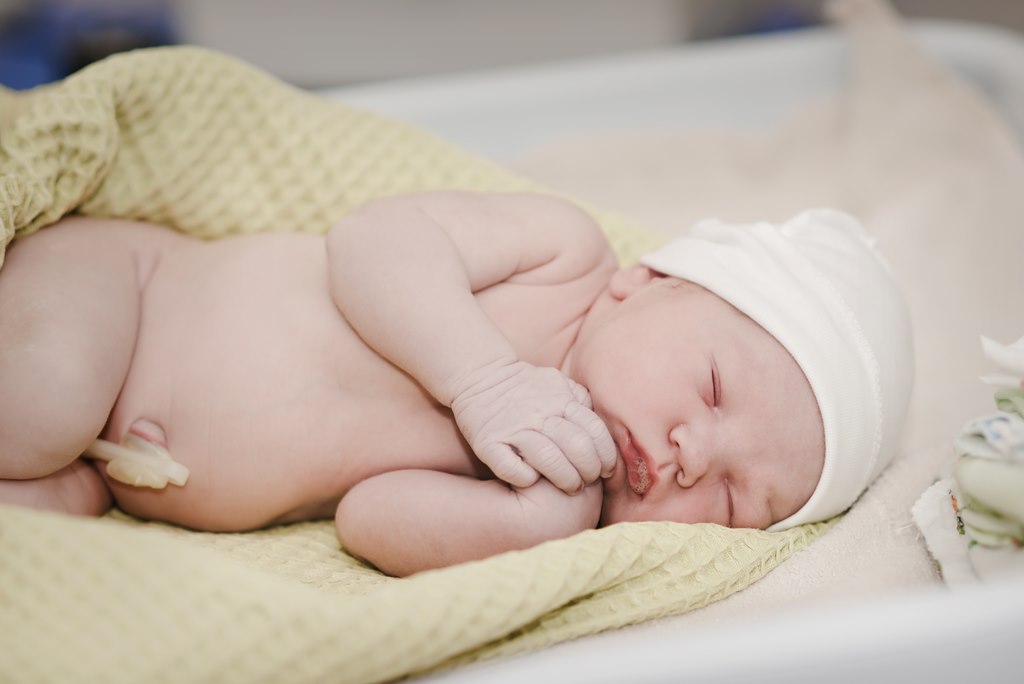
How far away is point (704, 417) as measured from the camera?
2.99 feet

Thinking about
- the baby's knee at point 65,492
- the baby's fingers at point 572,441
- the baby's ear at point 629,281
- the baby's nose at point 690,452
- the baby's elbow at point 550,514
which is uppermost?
the baby's ear at point 629,281

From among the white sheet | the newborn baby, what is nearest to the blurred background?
the white sheet

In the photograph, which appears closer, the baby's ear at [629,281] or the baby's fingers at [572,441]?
the baby's fingers at [572,441]

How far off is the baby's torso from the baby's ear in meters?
0.07

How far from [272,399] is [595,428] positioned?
0.35 metres

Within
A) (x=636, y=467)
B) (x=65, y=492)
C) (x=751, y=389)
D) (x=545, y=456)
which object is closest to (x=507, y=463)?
(x=545, y=456)

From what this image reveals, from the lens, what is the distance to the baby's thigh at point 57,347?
860 millimetres

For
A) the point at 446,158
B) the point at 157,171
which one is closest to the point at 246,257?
the point at 157,171

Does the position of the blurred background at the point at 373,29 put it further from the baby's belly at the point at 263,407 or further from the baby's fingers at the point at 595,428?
the baby's fingers at the point at 595,428

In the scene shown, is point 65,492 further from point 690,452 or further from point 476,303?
point 690,452

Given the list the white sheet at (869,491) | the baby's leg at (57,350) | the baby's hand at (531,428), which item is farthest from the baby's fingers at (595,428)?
the baby's leg at (57,350)

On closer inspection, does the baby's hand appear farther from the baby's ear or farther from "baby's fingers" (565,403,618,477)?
the baby's ear

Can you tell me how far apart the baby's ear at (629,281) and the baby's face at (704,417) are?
83 millimetres

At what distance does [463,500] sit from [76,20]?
1767mm
